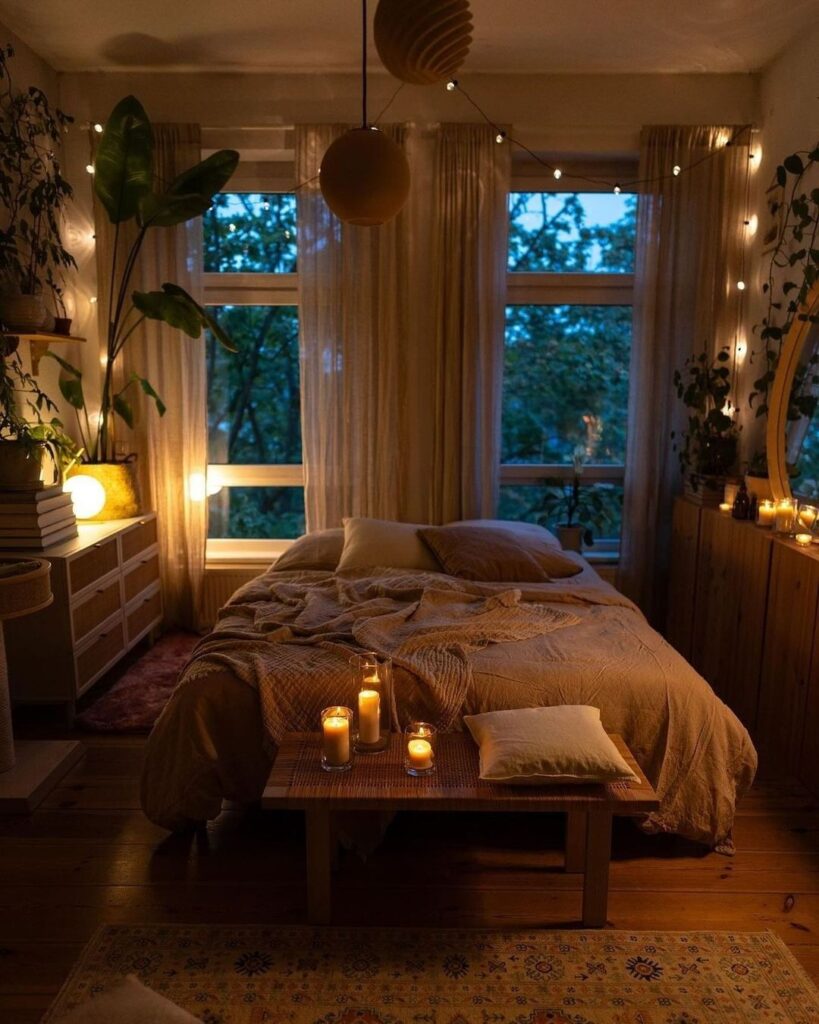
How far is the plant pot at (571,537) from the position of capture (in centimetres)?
386

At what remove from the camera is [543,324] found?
400cm

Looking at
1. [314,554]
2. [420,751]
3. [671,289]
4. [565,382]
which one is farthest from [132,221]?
[420,751]

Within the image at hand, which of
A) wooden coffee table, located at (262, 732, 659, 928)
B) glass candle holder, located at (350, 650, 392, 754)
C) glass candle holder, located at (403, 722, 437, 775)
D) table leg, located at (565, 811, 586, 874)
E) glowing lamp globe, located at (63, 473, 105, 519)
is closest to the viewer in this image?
wooden coffee table, located at (262, 732, 659, 928)

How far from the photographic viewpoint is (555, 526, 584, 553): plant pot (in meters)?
3.86

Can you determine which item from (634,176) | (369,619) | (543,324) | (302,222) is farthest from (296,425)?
(634,176)

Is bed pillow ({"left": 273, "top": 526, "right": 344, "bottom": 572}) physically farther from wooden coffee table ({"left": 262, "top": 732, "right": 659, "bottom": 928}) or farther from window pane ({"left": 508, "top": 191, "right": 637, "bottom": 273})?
window pane ({"left": 508, "top": 191, "right": 637, "bottom": 273})

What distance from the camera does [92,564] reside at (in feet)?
9.88

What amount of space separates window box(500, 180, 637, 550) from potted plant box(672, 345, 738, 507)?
427 mm

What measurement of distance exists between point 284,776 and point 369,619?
0.74 meters

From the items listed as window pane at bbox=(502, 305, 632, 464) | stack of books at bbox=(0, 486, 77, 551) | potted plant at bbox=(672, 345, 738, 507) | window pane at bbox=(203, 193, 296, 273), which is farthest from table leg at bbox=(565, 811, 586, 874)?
window pane at bbox=(203, 193, 296, 273)

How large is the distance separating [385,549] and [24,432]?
4.98 ft

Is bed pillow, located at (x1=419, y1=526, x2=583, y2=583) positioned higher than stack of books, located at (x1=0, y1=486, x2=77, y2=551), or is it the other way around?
stack of books, located at (x1=0, y1=486, x2=77, y2=551)

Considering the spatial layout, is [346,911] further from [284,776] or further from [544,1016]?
[544,1016]

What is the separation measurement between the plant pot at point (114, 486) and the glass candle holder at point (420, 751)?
7.32ft
